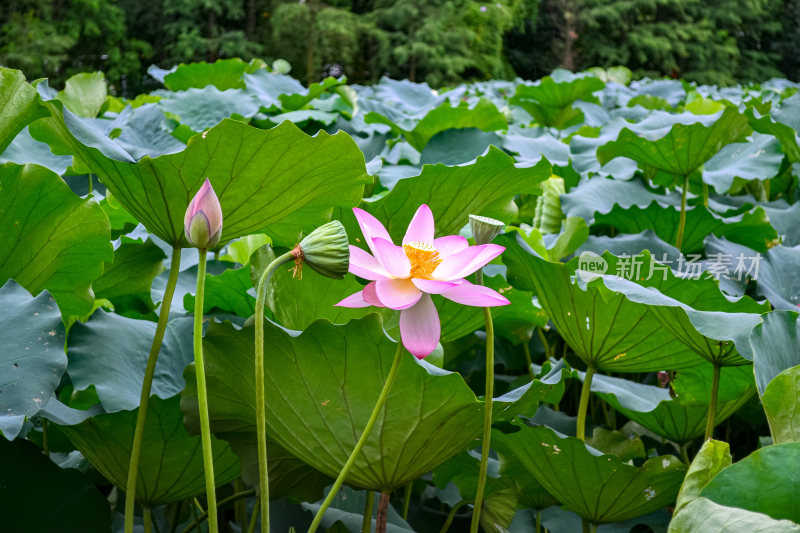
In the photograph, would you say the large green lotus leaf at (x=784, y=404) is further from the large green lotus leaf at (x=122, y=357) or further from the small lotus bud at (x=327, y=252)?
the large green lotus leaf at (x=122, y=357)

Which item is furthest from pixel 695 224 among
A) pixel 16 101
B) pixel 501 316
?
pixel 16 101

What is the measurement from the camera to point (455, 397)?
0.62 m

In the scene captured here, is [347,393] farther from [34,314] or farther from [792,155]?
Answer: [792,155]

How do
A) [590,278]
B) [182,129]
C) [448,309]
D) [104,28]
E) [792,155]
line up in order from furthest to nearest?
[104,28] < [182,129] < [792,155] < [448,309] < [590,278]

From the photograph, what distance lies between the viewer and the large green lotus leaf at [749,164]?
1454 mm

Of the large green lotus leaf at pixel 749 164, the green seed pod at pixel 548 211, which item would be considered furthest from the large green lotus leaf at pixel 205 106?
the large green lotus leaf at pixel 749 164

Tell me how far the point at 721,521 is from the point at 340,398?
301 mm

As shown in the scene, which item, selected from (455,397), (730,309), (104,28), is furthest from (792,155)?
(104,28)

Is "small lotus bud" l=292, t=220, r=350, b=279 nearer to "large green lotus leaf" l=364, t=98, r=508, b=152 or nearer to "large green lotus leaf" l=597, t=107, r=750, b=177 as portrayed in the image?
"large green lotus leaf" l=597, t=107, r=750, b=177

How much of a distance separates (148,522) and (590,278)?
0.47 metres

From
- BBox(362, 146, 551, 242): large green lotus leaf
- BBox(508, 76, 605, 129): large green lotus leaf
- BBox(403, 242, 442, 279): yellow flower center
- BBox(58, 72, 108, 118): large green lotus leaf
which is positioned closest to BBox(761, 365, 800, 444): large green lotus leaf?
BBox(403, 242, 442, 279): yellow flower center

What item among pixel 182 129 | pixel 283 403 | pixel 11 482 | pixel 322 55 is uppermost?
pixel 283 403

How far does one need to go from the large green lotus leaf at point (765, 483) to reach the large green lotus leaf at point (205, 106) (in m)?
1.66

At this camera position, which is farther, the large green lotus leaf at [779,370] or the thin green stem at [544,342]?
the thin green stem at [544,342]
